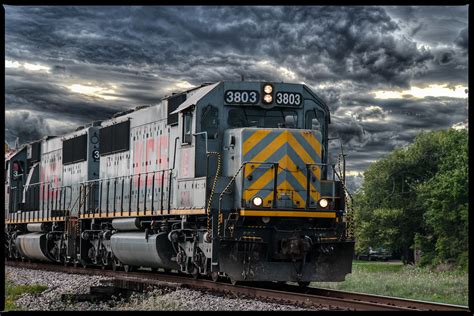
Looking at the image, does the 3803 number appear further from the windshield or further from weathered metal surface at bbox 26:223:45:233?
weathered metal surface at bbox 26:223:45:233

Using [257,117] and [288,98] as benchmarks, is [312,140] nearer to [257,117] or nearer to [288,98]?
[288,98]

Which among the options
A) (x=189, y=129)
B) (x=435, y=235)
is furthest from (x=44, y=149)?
(x=435, y=235)

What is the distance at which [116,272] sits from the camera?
20562 millimetres

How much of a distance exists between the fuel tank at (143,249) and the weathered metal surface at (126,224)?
14 centimetres

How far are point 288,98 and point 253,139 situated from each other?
1255 mm

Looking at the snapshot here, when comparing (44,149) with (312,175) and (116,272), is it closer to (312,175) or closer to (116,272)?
(116,272)

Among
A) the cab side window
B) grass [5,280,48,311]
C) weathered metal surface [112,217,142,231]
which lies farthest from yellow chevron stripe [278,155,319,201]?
grass [5,280,48,311]

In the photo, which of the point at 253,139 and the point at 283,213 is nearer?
the point at 283,213

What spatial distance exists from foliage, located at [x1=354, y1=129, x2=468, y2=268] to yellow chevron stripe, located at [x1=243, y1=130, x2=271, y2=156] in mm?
25484

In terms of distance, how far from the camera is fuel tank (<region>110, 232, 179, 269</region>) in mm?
17516

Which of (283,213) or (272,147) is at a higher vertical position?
(272,147)

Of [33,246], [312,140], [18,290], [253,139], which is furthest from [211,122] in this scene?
[33,246]

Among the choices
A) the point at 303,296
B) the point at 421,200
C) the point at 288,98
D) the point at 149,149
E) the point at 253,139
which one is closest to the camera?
the point at 303,296

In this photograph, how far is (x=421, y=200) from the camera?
5006 centimetres
